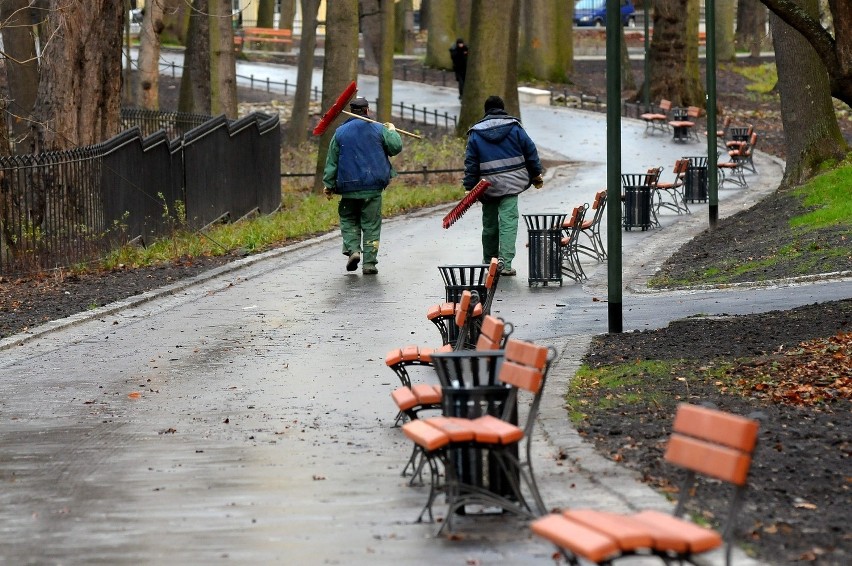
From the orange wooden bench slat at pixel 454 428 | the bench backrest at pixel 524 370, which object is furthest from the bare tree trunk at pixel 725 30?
the orange wooden bench slat at pixel 454 428

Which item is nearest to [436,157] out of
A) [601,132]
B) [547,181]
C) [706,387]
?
[547,181]

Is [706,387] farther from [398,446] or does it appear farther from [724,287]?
[724,287]

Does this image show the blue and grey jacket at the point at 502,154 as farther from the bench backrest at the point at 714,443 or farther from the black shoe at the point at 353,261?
the bench backrest at the point at 714,443

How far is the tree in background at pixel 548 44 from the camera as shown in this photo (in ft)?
159

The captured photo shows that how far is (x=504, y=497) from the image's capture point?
7.18 metres

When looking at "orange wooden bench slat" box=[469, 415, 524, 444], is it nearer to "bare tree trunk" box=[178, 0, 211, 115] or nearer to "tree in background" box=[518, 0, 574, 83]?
"bare tree trunk" box=[178, 0, 211, 115]

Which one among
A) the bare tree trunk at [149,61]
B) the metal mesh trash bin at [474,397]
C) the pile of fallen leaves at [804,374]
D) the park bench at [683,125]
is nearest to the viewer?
the metal mesh trash bin at [474,397]

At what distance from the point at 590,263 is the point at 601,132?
2027 centimetres

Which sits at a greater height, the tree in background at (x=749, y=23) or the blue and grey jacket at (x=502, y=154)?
the tree in background at (x=749, y=23)

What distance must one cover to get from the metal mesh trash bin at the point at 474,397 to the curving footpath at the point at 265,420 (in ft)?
0.65

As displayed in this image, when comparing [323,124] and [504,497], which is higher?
[323,124]

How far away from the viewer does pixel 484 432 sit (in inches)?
265

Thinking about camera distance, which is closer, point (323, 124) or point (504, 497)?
point (504, 497)

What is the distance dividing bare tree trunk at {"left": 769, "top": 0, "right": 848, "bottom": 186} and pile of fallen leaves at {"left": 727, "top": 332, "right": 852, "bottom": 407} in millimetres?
13890
